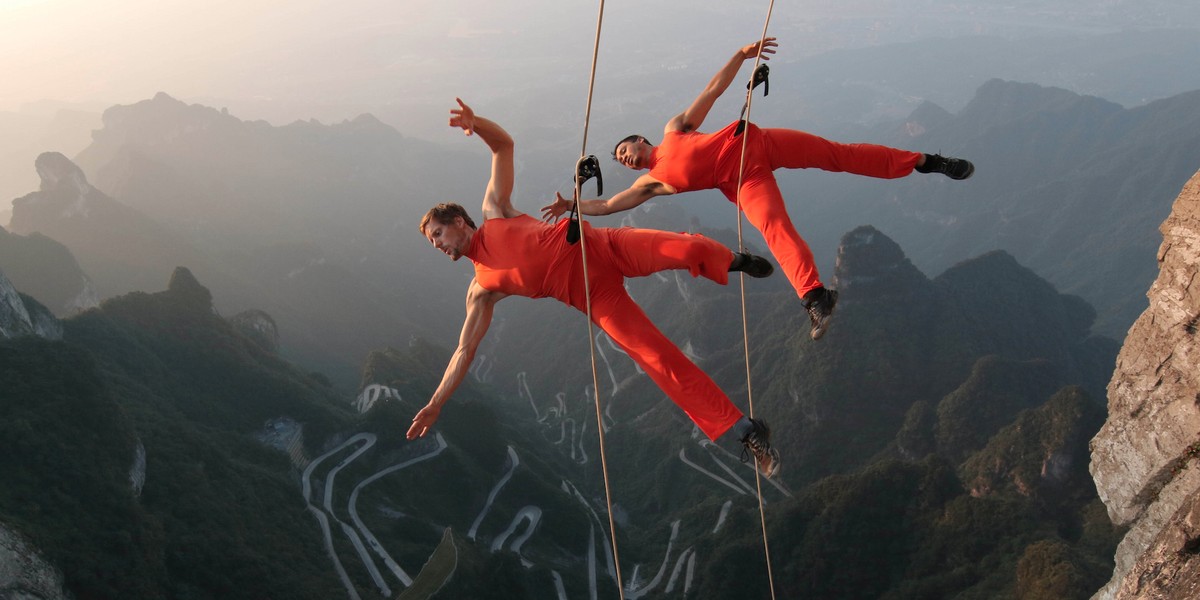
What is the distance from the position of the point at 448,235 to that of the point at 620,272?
1.67m

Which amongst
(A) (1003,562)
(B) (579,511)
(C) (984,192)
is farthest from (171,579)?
(C) (984,192)

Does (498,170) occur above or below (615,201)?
above

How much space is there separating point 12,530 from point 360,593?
1544 centimetres

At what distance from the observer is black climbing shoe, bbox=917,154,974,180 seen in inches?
324

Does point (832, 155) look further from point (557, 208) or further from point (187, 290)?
point (187, 290)

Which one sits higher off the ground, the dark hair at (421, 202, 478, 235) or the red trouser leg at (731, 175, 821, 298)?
the dark hair at (421, 202, 478, 235)

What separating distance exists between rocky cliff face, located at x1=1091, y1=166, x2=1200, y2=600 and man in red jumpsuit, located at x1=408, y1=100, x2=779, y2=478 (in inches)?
491

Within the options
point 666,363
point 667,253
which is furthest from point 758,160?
point 666,363

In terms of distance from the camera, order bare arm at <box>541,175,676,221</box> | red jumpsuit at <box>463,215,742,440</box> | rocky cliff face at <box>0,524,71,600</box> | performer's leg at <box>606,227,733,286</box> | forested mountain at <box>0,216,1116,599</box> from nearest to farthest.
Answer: performer's leg at <box>606,227,733,286</box>, red jumpsuit at <box>463,215,742,440</box>, bare arm at <box>541,175,676,221</box>, rocky cliff face at <box>0,524,71,600</box>, forested mountain at <box>0,216,1116,599</box>

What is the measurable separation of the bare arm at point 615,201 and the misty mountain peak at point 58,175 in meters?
100

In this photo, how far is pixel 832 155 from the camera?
819 cm

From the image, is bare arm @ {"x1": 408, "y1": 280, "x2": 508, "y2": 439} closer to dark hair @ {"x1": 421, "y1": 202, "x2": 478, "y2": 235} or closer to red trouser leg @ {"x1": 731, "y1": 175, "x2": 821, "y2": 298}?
dark hair @ {"x1": 421, "y1": 202, "x2": 478, "y2": 235}

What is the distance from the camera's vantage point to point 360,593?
115ft

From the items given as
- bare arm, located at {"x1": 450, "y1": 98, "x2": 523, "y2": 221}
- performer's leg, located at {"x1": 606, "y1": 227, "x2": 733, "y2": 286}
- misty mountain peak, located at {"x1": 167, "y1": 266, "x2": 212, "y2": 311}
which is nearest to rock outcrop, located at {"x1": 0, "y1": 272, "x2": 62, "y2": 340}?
misty mountain peak, located at {"x1": 167, "y1": 266, "x2": 212, "y2": 311}
